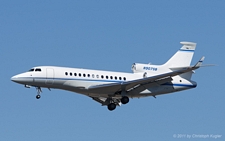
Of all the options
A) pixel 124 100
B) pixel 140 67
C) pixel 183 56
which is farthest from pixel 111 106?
pixel 183 56

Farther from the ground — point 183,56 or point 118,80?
point 183,56

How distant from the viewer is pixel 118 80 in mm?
41125

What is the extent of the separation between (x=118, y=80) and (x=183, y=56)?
604 centimetres

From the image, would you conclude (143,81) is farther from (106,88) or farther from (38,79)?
(38,79)

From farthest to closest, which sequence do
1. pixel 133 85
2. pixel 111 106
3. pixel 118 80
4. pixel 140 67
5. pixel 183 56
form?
1. pixel 183 56
2. pixel 111 106
3. pixel 140 67
4. pixel 118 80
5. pixel 133 85

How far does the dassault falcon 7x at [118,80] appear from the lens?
3884cm

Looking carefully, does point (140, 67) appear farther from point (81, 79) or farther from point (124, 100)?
point (81, 79)

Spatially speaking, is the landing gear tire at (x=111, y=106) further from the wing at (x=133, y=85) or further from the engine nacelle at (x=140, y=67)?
the engine nacelle at (x=140, y=67)

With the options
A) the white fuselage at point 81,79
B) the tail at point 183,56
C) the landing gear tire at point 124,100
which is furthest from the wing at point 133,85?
the tail at point 183,56

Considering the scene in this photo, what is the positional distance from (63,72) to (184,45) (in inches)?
410

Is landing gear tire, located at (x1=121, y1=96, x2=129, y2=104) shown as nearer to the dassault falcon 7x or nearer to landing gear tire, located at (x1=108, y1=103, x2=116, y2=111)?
the dassault falcon 7x

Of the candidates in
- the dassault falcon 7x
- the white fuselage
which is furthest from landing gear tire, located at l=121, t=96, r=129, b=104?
the white fuselage

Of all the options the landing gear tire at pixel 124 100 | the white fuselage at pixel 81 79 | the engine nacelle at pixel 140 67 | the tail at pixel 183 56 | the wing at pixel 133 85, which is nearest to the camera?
the white fuselage at pixel 81 79

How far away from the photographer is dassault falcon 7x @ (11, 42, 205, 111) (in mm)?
38844
